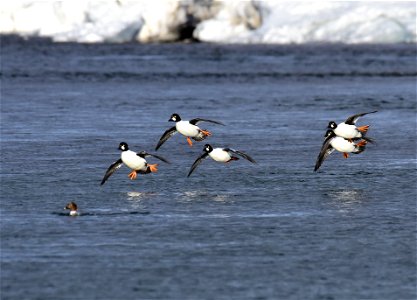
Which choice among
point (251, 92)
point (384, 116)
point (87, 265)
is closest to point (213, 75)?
point (251, 92)

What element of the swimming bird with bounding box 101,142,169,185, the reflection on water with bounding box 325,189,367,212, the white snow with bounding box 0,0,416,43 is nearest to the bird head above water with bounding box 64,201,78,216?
the swimming bird with bounding box 101,142,169,185

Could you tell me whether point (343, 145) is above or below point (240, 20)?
below

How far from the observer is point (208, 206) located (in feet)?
56.7

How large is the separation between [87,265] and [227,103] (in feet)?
86.1

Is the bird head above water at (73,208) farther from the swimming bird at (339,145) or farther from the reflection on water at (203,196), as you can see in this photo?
the swimming bird at (339,145)

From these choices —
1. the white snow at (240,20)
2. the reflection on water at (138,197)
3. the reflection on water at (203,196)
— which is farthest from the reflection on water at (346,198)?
the white snow at (240,20)

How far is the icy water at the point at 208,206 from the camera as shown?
12.5 m

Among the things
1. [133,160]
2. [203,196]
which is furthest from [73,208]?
[133,160]

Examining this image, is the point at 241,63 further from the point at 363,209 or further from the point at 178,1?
the point at 363,209

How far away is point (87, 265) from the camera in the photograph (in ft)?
43.2

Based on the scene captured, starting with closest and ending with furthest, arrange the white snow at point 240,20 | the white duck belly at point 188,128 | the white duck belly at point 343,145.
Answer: the white duck belly at point 343,145 → the white duck belly at point 188,128 → the white snow at point 240,20

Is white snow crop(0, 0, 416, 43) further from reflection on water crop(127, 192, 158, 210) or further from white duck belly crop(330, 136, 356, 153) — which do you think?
reflection on water crop(127, 192, 158, 210)

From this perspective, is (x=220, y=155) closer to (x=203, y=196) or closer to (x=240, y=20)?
(x=203, y=196)

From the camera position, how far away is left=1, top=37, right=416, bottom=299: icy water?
12.5 meters
